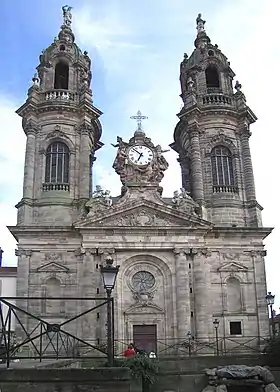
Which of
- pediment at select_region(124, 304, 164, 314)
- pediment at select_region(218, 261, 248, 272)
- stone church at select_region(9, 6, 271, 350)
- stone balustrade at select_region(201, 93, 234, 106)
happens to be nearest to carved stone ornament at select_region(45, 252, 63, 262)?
stone church at select_region(9, 6, 271, 350)

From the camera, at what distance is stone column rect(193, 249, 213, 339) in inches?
1225

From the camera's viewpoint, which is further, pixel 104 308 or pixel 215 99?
pixel 215 99

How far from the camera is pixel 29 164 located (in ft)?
116

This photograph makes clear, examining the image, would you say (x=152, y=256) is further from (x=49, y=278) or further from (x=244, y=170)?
(x=244, y=170)

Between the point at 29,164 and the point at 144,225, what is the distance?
31.4 ft

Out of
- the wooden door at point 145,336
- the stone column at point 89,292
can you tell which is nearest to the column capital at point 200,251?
the wooden door at point 145,336

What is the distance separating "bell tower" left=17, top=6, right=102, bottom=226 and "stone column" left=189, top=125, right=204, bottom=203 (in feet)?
24.5

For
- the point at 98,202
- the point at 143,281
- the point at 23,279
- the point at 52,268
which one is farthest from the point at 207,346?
the point at 23,279

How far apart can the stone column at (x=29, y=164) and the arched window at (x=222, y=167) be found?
13.2 meters

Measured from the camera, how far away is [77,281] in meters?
32.0

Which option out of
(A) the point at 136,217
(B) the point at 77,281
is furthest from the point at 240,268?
(B) the point at 77,281

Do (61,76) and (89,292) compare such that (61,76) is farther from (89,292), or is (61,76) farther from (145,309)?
(145,309)

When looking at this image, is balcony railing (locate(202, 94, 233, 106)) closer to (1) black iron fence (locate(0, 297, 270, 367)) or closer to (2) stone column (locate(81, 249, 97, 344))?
(2) stone column (locate(81, 249, 97, 344))

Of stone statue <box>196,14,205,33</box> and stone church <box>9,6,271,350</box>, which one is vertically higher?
stone statue <box>196,14,205,33</box>
